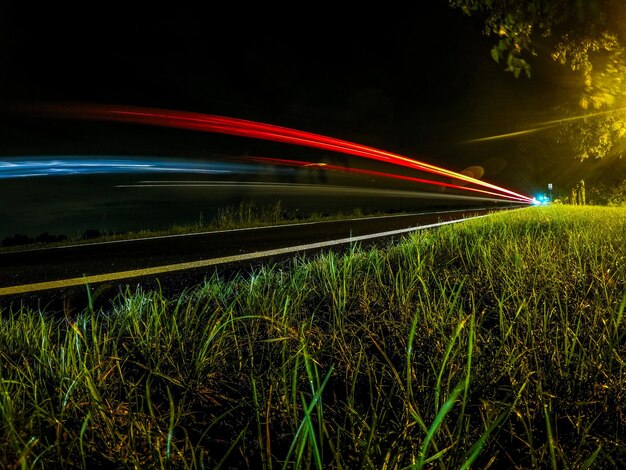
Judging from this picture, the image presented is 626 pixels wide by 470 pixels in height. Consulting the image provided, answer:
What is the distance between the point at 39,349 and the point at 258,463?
1373 mm

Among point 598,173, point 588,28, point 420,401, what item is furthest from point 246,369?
point 598,173

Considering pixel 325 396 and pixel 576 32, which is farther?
pixel 576 32

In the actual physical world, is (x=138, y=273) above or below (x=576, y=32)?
below

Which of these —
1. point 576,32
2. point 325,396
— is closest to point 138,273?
point 325,396

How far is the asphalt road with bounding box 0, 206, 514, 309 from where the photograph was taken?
15.0 feet

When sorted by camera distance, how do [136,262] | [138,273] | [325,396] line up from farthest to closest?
1. [136,262]
2. [138,273]
3. [325,396]

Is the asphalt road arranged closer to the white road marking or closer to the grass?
the white road marking

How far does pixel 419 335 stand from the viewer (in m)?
2.08

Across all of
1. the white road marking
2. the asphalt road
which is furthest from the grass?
the white road marking

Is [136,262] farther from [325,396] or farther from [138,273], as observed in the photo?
[325,396]

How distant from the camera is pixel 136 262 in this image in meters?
6.05

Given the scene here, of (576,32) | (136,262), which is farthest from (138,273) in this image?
(576,32)

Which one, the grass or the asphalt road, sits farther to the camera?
the asphalt road

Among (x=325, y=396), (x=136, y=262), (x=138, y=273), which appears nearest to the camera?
(x=325, y=396)
